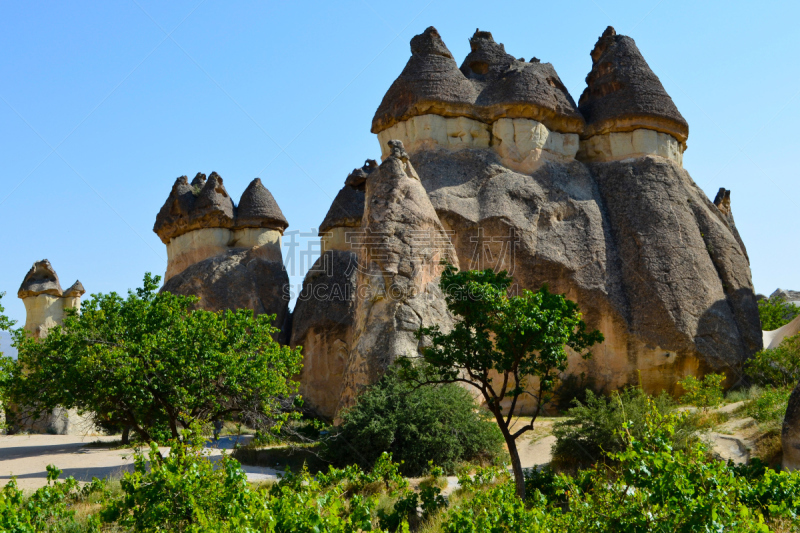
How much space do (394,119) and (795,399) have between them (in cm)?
1245

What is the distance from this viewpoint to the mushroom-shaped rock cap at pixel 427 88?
18.5m

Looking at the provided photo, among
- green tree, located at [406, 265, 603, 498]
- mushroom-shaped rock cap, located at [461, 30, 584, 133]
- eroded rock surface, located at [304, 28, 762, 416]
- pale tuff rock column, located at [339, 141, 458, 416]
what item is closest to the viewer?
green tree, located at [406, 265, 603, 498]

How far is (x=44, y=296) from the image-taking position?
25.7 metres

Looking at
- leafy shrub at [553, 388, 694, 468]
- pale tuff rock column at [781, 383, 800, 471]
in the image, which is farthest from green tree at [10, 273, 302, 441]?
pale tuff rock column at [781, 383, 800, 471]

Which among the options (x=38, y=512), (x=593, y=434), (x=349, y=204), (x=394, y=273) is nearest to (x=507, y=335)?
(x=593, y=434)

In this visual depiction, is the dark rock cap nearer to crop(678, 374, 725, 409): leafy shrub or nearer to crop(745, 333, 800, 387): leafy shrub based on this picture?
crop(678, 374, 725, 409): leafy shrub

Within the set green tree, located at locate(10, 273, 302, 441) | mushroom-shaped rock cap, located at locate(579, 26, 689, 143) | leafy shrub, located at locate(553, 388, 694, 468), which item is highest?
mushroom-shaped rock cap, located at locate(579, 26, 689, 143)

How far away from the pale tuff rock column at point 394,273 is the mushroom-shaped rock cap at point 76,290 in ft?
52.9

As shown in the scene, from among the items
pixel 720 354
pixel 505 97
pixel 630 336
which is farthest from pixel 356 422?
pixel 505 97

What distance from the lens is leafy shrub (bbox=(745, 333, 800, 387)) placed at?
48.2 feet

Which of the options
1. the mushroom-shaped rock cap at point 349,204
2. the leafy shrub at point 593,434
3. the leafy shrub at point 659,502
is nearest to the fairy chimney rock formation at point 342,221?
A: the mushroom-shaped rock cap at point 349,204

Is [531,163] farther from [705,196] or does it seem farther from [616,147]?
[705,196]

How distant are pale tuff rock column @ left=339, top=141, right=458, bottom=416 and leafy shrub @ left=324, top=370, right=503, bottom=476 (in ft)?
3.99

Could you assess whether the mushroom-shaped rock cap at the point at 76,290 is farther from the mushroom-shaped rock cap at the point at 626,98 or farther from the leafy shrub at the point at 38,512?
the leafy shrub at the point at 38,512
